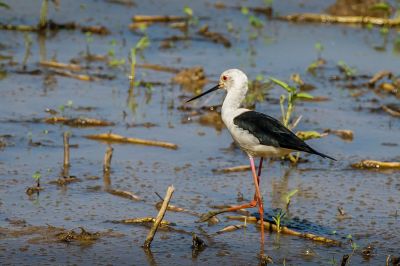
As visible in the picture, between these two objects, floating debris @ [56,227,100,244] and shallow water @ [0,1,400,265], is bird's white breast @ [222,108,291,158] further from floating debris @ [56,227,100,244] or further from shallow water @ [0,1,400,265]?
floating debris @ [56,227,100,244]

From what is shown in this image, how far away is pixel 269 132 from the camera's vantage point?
6809 mm

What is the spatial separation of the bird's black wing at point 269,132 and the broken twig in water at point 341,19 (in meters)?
7.64

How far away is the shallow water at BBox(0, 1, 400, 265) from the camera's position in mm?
6543

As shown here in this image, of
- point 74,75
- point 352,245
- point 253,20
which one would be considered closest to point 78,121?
point 74,75

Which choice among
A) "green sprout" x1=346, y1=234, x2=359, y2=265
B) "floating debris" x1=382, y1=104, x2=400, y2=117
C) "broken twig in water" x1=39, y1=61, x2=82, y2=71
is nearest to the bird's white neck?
"green sprout" x1=346, y1=234, x2=359, y2=265

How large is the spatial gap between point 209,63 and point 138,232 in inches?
219

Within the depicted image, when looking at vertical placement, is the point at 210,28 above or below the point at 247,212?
above

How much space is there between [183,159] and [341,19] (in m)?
6.64

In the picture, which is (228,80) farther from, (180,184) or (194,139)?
(194,139)

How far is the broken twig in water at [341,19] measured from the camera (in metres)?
14.4

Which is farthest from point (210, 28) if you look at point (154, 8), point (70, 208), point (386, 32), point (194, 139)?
point (70, 208)

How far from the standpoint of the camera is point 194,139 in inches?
360

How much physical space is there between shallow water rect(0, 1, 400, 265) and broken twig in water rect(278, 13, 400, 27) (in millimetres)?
847

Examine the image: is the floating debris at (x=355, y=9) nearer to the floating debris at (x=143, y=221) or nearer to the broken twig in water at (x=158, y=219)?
the floating debris at (x=143, y=221)
